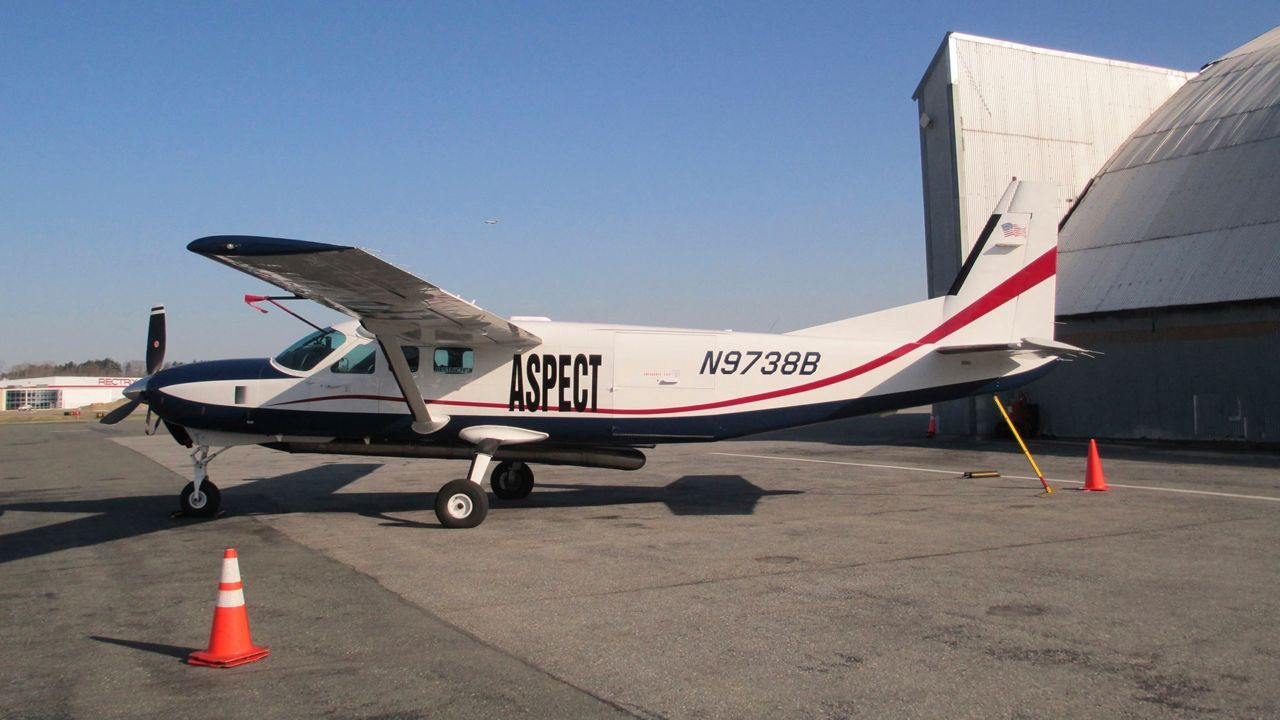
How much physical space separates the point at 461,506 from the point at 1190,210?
78.6ft

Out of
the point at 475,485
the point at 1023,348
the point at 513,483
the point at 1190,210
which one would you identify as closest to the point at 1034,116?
the point at 1190,210

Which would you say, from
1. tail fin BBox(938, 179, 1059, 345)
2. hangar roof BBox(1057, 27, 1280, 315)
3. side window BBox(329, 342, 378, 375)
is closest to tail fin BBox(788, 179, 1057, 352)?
tail fin BBox(938, 179, 1059, 345)

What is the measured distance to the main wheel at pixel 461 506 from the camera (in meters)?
11.2

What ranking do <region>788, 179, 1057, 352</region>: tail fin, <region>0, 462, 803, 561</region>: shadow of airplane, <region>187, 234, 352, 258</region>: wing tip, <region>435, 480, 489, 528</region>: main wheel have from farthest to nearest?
<region>788, 179, 1057, 352</region>: tail fin < <region>0, 462, 803, 561</region>: shadow of airplane < <region>435, 480, 489, 528</region>: main wheel < <region>187, 234, 352, 258</region>: wing tip

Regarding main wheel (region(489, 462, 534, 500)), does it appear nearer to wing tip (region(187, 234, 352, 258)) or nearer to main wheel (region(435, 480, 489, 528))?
main wheel (region(435, 480, 489, 528))

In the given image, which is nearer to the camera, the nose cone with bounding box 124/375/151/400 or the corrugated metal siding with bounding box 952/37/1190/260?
the nose cone with bounding box 124/375/151/400

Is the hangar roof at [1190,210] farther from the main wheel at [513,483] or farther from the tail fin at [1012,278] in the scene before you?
the main wheel at [513,483]

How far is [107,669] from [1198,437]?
25.8 meters

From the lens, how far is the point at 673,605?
23.3 ft

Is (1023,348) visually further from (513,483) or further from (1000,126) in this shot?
(1000,126)

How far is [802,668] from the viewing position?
18.0 ft

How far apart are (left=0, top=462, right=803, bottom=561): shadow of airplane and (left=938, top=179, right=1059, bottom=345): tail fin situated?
4164mm

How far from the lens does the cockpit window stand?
12.7 m

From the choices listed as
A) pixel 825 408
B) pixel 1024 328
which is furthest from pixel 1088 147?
pixel 825 408
